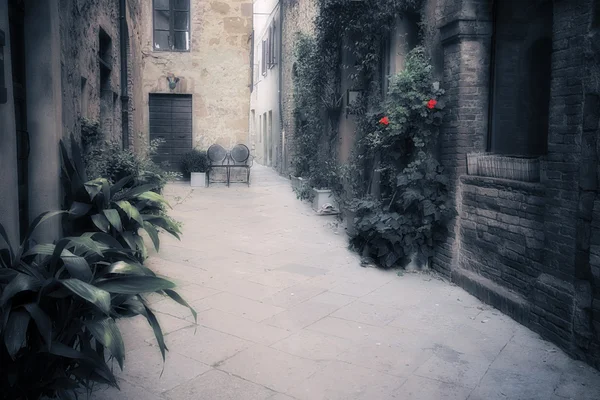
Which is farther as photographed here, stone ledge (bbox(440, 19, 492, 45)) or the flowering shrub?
the flowering shrub

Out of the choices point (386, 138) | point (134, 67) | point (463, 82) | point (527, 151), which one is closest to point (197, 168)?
point (134, 67)

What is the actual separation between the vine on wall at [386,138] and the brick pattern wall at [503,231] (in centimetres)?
31

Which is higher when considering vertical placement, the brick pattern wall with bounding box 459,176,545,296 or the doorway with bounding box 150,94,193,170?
the doorway with bounding box 150,94,193,170

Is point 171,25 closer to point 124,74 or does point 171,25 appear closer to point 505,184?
point 124,74

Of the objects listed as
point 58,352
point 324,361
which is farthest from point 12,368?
point 324,361

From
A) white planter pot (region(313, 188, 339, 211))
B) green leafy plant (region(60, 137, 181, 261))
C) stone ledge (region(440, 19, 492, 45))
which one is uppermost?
stone ledge (region(440, 19, 492, 45))

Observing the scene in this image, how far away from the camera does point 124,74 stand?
9242 millimetres

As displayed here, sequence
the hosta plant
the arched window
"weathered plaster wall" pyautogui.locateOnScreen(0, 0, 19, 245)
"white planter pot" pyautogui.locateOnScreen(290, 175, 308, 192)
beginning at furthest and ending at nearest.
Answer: "white planter pot" pyautogui.locateOnScreen(290, 175, 308, 192) → the arched window → "weathered plaster wall" pyautogui.locateOnScreen(0, 0, 19, 245) → the hosta plant

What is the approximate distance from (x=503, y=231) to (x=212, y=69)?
11016mm

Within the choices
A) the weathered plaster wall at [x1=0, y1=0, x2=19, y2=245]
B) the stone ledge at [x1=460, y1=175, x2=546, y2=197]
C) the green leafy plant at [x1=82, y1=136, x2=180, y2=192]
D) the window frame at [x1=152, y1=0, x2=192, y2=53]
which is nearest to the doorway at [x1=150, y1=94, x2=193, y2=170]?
the window frame at [x1=152, y1=0, x2=192, y2=53]

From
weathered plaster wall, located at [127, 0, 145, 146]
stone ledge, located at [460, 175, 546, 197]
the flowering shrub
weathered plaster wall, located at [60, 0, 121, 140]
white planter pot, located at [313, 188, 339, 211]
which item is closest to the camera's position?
stone ledge, located at [460, 175, 546, 197]

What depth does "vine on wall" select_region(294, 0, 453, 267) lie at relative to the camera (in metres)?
5.33

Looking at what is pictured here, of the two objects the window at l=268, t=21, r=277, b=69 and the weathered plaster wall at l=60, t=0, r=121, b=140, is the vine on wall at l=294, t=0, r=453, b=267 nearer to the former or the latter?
the weathered plaster wall at l=60, t=0, r=121, b=140

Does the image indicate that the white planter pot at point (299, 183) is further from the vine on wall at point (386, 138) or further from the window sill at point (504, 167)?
the window sill at point (504, 167)
